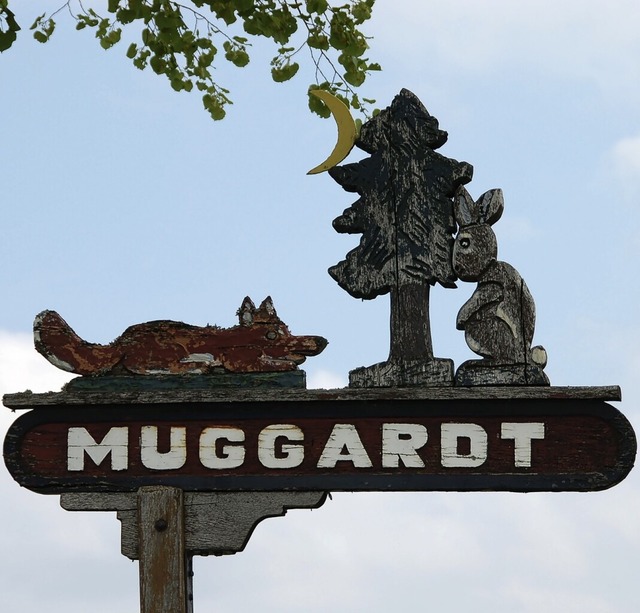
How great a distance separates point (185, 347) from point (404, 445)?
1.41 metres

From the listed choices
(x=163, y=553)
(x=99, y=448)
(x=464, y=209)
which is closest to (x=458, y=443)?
(x=464, y=209)

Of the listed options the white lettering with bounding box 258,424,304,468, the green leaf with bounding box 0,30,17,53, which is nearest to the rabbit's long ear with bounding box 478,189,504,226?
the white lettering with bounding box 258,424,304,468

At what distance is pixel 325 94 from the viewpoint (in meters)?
8.75

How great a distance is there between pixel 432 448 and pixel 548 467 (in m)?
0.66

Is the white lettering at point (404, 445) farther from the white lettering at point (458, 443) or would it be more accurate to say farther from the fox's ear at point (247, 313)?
the fox's ear at point (247, 313)

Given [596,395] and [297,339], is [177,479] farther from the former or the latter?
[596,395]

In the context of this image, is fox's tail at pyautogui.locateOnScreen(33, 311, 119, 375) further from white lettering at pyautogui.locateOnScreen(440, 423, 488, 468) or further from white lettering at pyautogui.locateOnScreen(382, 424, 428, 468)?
white lettering at pyautogui.locateOnScreen(440, 423, 488, 468)

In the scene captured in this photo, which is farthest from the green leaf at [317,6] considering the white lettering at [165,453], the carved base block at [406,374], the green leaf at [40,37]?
the white lettering at [165,453]

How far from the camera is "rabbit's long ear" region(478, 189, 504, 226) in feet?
28.0

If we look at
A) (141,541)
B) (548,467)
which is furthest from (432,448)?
(141,541)

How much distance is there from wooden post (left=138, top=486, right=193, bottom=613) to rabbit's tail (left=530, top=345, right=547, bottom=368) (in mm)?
2177

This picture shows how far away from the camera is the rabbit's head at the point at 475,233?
8.46m

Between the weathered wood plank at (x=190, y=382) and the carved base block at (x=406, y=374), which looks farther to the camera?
the weathered wood plank at (x=190, y=382)

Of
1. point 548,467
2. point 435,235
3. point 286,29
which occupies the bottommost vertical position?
point 548,467
